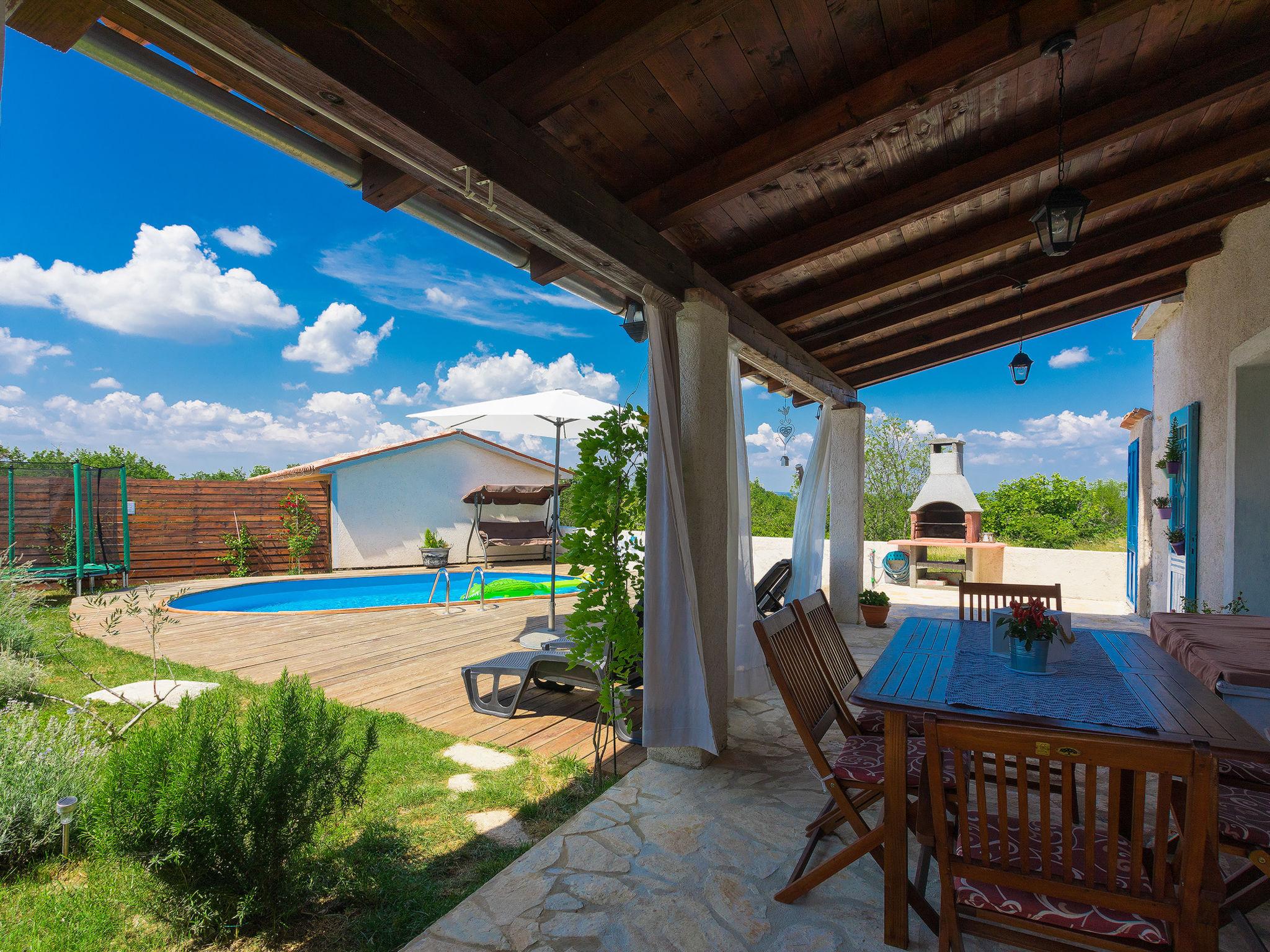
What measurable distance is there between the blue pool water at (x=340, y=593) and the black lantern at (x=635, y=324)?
6.11 metres

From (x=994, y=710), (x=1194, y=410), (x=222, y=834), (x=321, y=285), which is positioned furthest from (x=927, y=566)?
(x=321, y=285)

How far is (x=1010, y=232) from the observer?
154 inches

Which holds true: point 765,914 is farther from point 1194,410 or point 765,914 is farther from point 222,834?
point 1194,410

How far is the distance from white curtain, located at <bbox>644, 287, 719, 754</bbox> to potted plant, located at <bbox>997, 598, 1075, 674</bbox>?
1.30 meters

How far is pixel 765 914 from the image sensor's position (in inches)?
81.0

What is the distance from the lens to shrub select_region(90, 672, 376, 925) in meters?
1.87

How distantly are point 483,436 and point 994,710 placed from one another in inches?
515

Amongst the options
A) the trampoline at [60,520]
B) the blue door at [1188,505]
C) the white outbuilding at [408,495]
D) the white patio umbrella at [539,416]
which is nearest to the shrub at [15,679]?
the white patio umbrella at [539,416]

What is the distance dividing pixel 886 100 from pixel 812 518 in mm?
4174

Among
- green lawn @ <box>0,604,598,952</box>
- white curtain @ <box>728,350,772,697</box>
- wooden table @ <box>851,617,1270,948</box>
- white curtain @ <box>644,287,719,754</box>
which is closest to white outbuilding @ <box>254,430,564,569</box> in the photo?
green lawn @ <box>0,604,598,952</box>

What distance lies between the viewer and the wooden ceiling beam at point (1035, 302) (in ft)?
16.6

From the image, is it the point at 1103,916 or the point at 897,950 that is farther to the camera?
the point at 897,950

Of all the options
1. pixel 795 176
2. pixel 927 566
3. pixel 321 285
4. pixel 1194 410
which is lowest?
pixel 927 566

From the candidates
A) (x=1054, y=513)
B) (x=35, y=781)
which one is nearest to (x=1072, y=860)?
(x=35, y=781)
